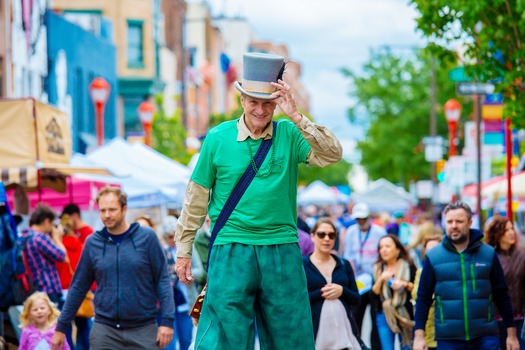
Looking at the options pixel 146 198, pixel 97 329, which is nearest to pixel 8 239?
pixel 97 329

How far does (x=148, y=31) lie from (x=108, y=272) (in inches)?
1773

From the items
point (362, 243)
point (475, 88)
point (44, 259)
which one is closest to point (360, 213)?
point (362, 243)

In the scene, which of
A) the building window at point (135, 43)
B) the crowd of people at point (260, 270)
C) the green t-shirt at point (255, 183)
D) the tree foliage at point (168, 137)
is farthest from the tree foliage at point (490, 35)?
the building window at point (135, 43)

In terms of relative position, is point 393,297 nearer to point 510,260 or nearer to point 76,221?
point 510,260

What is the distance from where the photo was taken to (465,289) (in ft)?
31.5

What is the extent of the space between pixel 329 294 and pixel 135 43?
44.3 metres

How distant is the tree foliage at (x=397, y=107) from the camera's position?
58.7m

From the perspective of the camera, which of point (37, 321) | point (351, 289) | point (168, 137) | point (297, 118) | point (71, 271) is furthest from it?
point (168, 137)

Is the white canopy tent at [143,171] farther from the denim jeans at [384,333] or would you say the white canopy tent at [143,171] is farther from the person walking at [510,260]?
the person walking at [510,260]

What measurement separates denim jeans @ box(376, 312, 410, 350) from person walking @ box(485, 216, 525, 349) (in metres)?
1.12

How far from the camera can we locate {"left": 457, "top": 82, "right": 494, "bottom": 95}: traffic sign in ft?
60.4

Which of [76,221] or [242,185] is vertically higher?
[242,185]

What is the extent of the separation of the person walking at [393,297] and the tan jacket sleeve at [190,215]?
554 cm

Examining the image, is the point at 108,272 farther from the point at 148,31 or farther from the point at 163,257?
the point at 148,31
